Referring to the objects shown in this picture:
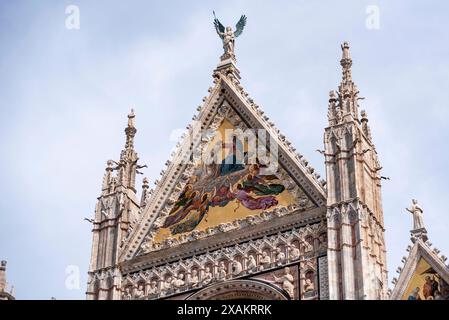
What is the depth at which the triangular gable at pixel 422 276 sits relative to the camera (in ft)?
74.7

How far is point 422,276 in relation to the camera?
23.1 meters

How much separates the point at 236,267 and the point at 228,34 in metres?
7.47

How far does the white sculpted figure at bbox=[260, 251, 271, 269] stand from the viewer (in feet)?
81.8

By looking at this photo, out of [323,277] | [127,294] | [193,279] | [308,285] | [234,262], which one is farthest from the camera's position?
[127,294]

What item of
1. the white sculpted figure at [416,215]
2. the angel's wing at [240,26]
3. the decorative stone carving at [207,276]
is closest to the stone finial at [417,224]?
the white sculpted figure at [416,215]

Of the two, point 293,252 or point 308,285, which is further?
point 293,252

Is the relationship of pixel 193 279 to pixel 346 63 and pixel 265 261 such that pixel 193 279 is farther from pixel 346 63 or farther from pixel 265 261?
pixel 346 63

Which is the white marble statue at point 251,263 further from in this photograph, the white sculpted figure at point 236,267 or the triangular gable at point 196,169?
the triangular gable at point 196,169

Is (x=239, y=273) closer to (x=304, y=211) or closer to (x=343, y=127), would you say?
(x=304, y=211)

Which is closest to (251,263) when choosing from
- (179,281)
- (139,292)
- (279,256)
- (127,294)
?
(279,256)

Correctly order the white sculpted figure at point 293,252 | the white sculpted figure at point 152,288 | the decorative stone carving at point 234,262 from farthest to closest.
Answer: the white sculpted figure at point 152,288, the decorative stone carving at point 234,262, the white sculpted figure at point 293,252

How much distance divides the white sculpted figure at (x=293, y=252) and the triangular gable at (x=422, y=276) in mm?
2599

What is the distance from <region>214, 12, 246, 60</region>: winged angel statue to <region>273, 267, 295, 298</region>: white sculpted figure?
24.1 ft
